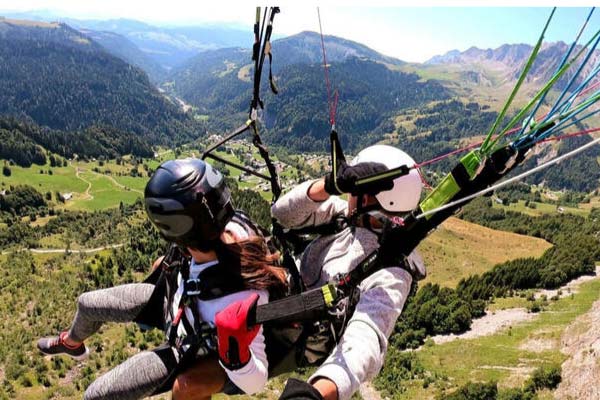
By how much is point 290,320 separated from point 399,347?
1077 inches

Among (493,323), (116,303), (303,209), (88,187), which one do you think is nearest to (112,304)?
(116,303)

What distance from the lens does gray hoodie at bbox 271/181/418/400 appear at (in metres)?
2.69

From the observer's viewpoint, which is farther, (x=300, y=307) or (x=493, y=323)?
(x=493, y=323)

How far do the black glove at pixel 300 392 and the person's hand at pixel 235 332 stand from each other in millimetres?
391

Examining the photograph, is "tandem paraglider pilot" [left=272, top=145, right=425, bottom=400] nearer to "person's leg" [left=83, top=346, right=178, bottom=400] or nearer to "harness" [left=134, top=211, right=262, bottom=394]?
"harness" [left=134, top=211, right=262, bottom=394]

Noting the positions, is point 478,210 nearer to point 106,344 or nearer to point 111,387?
point 106,344

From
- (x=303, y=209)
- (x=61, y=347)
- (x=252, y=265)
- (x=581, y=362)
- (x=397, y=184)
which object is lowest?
(x=581, y=362)

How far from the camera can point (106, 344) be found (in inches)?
1242

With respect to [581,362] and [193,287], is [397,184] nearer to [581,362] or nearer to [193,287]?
[193,287]

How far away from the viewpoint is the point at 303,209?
12.8 ft

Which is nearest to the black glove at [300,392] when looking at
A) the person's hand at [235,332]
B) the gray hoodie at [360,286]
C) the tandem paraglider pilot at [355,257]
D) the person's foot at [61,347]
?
the tandem paraglider pilot at [355,257]

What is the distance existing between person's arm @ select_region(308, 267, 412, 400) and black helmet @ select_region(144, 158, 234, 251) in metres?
1.24

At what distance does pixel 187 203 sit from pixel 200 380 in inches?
54.2

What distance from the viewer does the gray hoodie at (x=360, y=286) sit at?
2686 mm
